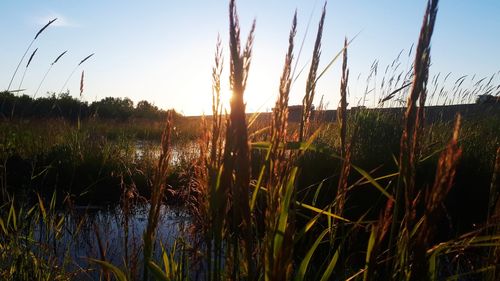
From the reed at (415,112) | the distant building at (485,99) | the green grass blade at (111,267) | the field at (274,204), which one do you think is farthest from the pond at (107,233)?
the distant building at (485,99)

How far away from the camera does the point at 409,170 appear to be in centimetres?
83

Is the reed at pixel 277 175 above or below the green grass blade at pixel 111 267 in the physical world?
above

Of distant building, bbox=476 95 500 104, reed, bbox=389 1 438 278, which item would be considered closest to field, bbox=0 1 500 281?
reed, bbox=389 1 438 278

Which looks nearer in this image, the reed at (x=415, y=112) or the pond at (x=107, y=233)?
the reed at (x=415, y=112)

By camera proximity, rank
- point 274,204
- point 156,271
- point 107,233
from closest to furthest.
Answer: point 274,204 < point 156,271 < point 107,233

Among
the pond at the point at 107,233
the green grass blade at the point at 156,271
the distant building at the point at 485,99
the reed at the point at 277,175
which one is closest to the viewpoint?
the reed at the point at 277,175

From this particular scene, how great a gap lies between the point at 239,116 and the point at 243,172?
104 millimetres

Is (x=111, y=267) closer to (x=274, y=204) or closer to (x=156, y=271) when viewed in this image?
A: (x=156, y=271)

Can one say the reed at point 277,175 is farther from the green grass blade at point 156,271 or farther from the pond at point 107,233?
the pond at point 107,233

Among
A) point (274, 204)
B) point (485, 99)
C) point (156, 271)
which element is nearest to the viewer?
point (274, 204)

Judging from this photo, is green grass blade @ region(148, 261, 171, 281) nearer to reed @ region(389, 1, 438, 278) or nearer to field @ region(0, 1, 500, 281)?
field @ region(0, 1, 500, 281)

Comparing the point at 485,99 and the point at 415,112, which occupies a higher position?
the point at 485,99

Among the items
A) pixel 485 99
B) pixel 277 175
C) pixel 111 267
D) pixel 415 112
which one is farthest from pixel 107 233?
pixel 485 99

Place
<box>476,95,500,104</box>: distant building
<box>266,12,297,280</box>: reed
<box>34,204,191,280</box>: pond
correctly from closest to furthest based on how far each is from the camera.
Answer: <box>266,12,297,280</box>: reed
<box>34,204,191,280</box>: pond
<box>476,95,500,104</box>: distant building
